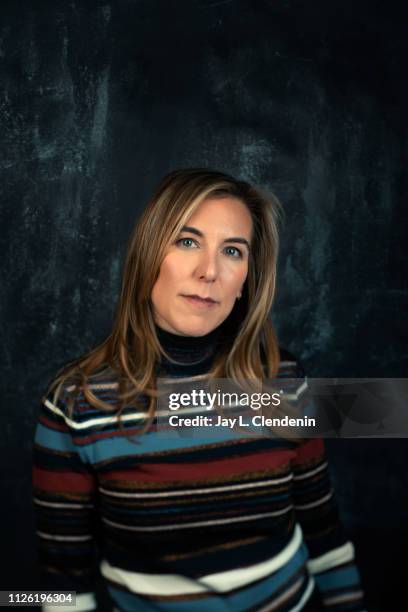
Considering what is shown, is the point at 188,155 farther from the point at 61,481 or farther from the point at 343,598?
the point at 343,598

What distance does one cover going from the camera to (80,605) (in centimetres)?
120

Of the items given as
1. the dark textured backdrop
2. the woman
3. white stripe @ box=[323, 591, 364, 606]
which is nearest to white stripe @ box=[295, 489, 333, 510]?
the woman

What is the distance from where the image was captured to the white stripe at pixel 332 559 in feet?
4.39

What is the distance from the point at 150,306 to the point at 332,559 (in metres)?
0.67

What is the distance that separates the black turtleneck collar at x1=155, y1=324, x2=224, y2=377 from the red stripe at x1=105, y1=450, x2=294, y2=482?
0.19 m

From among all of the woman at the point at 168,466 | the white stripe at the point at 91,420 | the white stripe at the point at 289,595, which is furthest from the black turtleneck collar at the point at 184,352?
the white stripe at the point at 289,595

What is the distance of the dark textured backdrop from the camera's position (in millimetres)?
1882

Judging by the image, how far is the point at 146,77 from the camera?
193cm

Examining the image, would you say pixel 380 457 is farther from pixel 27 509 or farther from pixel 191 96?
pixel 191 96

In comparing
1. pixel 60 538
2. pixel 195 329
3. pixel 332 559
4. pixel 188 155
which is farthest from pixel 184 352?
pixel 188 155

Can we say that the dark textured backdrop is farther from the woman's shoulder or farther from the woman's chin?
the woman's chin

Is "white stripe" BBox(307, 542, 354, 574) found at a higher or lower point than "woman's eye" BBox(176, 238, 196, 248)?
lower

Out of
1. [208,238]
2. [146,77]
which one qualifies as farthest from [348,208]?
[208,238]

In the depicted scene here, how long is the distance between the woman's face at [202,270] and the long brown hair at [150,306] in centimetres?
2
